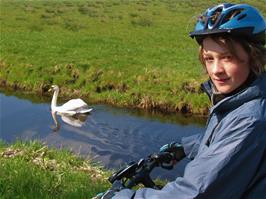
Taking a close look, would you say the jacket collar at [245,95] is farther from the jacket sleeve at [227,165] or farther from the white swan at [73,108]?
the white swan at [73,108]

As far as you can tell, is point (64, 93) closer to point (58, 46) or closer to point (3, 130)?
point (3, 130)

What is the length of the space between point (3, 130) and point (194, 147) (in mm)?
11742

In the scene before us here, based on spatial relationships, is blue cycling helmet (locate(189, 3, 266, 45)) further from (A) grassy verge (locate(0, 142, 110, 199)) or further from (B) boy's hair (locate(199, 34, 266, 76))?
(A) grassy verge (locate(0, 142, 110, 199))

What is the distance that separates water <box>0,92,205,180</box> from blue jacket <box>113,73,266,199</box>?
849 cm

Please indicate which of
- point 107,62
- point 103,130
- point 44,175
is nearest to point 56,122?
point 103,130

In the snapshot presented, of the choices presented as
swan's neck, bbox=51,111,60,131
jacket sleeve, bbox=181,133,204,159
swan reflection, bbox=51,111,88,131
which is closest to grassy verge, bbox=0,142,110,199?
jacket sleeve, bbox=181,133,204,159

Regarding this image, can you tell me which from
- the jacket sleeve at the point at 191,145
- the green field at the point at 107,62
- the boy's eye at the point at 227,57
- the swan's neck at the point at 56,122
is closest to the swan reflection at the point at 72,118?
the swan's neck at the point at 56,122

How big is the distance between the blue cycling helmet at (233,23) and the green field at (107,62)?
30.3 feet

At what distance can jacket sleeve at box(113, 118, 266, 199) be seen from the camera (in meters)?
2.79

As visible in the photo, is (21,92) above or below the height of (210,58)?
below

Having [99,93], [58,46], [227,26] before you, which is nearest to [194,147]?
[227,26]

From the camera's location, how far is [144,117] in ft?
53.2

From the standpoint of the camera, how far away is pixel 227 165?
2.80 meters

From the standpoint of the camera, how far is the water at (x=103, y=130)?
13159 mm
